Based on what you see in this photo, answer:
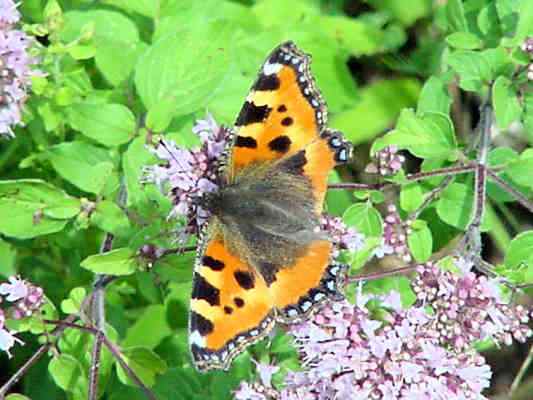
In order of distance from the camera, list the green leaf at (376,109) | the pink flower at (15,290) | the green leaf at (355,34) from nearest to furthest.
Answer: the pink flower at (15,290), the green leaf at (355,34), the green leaf at (376,109)

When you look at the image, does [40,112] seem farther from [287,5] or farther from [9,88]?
[287,5]

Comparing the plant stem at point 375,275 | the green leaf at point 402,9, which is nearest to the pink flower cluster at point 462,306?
the plant stem at point 375,275

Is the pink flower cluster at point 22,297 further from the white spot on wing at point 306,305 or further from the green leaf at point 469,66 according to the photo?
the green leaf at point 469,66

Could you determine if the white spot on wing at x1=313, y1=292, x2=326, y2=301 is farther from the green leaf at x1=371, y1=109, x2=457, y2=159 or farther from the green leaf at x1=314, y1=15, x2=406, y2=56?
the green leaf at x1=314, y1=15, x2=406, y2=56

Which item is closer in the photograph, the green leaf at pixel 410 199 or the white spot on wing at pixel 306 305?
the white spot on wing at pixel 306 305

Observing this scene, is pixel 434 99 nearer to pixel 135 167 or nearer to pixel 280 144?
pixel 280 144
